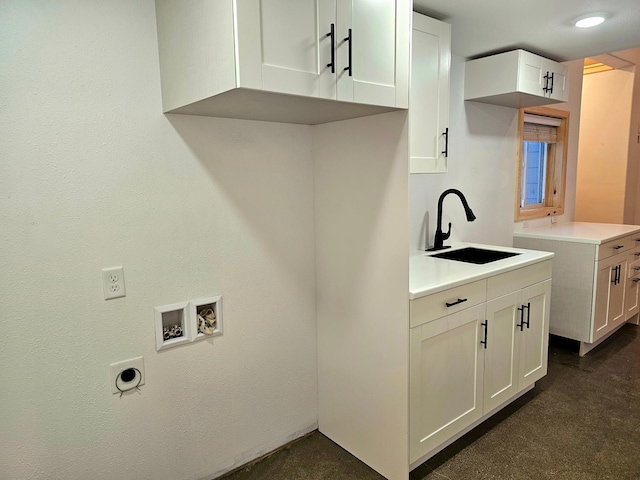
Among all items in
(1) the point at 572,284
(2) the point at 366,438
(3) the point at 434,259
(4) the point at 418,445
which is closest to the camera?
(4) the point at 418,445

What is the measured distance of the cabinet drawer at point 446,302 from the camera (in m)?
1.88

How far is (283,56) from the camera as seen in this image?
4.52 ft

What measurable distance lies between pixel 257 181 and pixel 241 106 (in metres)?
0.44

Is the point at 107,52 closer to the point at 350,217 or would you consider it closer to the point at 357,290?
the point at 350,217

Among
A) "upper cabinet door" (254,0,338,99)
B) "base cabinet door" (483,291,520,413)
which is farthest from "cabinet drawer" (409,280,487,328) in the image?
"upper cabinet door" (254,0,338,99)

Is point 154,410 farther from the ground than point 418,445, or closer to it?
farther from the ground

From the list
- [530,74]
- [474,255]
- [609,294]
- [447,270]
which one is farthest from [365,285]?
[609,294]

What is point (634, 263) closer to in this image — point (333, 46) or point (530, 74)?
point (530, 74)

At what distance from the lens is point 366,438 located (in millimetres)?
2113

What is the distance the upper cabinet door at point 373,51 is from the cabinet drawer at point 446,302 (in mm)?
822

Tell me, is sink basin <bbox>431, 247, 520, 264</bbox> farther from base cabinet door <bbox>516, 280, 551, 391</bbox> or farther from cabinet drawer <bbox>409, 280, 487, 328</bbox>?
cabinet drawer <bbox>409, 280, 487, 328</bbox>

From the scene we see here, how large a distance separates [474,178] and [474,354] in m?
1.45

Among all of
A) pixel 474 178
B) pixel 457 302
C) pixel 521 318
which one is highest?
pixel 474 178

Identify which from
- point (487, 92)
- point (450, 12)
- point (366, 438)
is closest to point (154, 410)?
point (366, 438)
